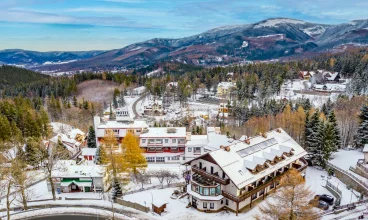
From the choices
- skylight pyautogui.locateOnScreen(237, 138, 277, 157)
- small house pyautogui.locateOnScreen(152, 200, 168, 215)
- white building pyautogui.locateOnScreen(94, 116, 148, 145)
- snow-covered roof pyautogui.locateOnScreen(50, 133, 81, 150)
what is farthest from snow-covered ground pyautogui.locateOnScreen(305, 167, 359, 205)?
snow-covered roof pyautogui.locateOnScreen(50, 133, 81, 150)

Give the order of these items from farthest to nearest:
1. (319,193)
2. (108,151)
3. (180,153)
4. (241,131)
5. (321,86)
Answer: (321,86), (241,131), (180,153), (108,151), (319,193)

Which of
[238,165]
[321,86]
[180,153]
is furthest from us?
[321,86]

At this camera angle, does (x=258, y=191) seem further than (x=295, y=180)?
Yes

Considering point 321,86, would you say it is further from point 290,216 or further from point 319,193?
point 290,216

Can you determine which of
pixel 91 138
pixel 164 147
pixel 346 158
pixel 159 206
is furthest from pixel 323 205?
pixel 91 138

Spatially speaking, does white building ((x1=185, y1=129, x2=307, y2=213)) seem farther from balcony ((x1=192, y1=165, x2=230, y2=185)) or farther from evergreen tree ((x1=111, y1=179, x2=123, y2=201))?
evergreen tree ((x1=111, y1=179, x2=123, y2=201))

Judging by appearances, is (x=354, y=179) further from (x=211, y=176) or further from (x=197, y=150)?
(x=197, y=150)

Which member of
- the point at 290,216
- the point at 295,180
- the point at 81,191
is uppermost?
the point at 295,180

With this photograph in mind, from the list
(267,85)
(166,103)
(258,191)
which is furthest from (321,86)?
(258,191)
